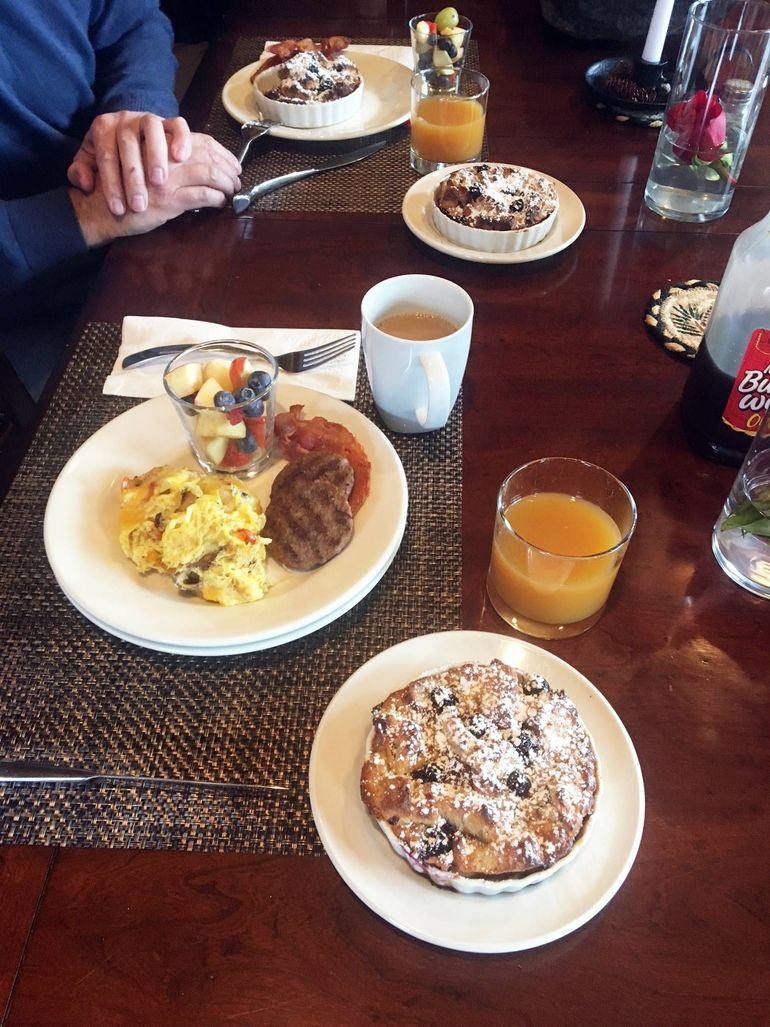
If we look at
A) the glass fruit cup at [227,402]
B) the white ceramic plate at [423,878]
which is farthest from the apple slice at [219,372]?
the white ceramic plate at [423,878]

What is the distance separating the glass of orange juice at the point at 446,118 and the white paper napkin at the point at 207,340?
0.58 metres

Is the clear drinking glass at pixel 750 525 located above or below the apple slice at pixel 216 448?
above

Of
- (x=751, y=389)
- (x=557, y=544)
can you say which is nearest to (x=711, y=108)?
(x=751, y=389)

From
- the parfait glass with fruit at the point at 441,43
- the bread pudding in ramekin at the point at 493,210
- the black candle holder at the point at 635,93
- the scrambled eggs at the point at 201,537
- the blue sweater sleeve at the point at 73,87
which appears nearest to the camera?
the scrambled eggs at the point at 201,537

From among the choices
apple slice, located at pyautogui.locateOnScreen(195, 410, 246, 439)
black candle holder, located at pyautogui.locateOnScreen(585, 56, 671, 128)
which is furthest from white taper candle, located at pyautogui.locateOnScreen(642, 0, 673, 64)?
apple slice, located at pyautogui.locateOnScreen(195, 410, 246, 439)

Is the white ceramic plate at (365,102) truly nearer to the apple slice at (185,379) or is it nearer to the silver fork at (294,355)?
the silver fork at (294,355)

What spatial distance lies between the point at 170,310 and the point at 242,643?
0.78 meters

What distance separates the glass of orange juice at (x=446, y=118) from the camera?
1.58m

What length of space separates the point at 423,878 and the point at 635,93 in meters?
1.86

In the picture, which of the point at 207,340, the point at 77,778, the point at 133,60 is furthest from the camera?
the point at 133,60

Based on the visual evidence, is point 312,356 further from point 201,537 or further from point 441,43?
point 441,43

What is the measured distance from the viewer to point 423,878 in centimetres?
68

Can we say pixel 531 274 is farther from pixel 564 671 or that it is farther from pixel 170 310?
pixel 564 671

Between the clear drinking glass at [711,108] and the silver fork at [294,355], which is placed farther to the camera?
the clear drinking glass at [711,108]
